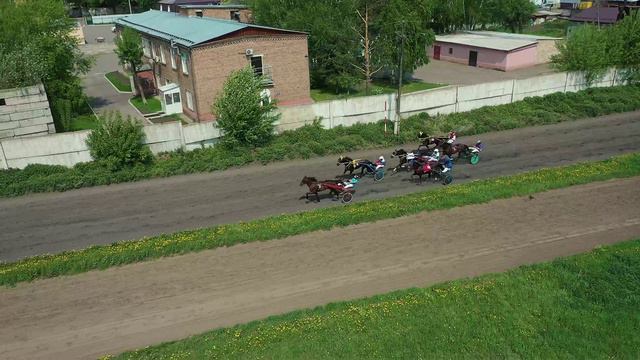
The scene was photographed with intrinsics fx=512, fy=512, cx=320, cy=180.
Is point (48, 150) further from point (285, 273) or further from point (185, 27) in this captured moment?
point (185, 27)

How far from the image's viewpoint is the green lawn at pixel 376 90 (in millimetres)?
36412

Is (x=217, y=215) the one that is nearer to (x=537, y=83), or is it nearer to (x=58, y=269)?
(x=58, y=269)

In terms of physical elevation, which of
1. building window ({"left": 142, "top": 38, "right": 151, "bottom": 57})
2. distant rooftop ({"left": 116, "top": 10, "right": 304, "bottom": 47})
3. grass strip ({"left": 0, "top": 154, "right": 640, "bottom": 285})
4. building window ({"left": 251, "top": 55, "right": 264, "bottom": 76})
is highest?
distant rooftop ({"left": 116, "top": 10, "right": 304, "bottom": 47})

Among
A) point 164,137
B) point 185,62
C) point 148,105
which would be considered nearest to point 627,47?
point 185,62

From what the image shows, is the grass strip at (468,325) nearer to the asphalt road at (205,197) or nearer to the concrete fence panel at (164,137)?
the asphalt road at (205,197)

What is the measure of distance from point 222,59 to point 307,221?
1575 cm

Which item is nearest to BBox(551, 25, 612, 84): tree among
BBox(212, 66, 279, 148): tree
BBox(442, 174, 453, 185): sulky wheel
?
BBox(442, 174, 453, 185): sulky wheel

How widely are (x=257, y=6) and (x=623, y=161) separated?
28.3 metres

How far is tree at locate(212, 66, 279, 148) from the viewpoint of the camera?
24.7 meters

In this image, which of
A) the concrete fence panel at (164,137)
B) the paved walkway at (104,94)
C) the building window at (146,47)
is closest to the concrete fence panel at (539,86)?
the concrete fence panel at (164,137)

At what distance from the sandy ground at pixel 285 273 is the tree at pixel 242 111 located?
9413 mm

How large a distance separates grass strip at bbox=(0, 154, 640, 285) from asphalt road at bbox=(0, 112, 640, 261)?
34.7 inches

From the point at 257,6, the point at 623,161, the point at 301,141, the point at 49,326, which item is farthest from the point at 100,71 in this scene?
the point at 623,161

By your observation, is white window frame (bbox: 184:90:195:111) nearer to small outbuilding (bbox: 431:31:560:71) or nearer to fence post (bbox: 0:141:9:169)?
fence post (bbox: 0:141:9:169)
